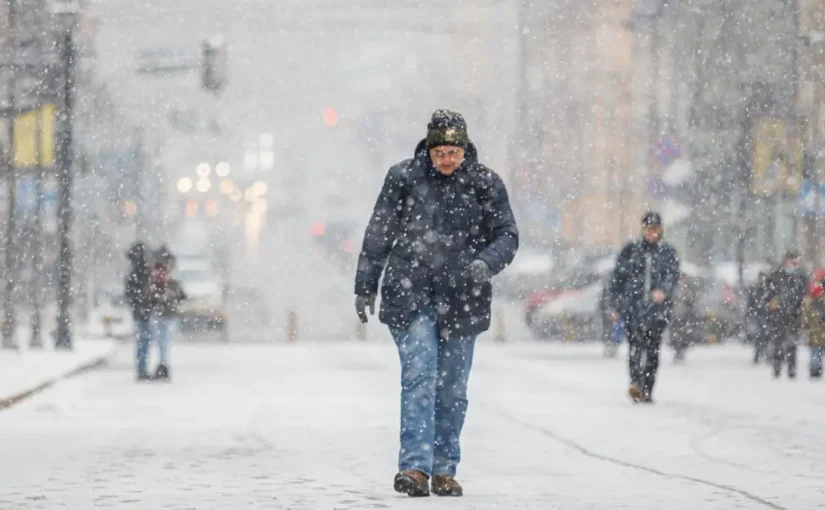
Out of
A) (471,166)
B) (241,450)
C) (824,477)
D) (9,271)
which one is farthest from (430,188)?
(9,271)

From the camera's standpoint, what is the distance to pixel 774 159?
4228cm

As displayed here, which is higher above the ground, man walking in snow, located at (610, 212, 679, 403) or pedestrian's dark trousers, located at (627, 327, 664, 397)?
man walking in snow, located at (610, 212, 679, 403)

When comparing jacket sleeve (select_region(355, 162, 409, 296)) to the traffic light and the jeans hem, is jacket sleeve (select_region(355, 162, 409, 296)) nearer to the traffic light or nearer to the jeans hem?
the jeans hem

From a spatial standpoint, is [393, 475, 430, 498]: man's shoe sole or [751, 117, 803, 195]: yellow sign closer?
[393, 475, 430, 498]: man's shoe sole

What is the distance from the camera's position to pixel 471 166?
970 cm

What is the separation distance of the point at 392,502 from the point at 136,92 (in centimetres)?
5778

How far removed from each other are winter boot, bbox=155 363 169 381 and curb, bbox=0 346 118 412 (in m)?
1.22

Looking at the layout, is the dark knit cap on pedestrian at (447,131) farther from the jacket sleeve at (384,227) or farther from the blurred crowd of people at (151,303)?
the blurred crowd of people at (151,303)

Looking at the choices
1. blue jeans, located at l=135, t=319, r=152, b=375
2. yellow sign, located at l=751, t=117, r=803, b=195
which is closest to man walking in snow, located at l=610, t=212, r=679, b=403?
blue jeans, located at l=135, t=319, r=152, b=375

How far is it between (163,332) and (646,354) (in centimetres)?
744

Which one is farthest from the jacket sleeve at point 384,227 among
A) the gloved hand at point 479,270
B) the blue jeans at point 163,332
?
the blue jeans at point 163,332

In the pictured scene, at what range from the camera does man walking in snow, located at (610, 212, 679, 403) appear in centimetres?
1773

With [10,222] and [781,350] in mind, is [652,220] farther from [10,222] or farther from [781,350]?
[10,222]

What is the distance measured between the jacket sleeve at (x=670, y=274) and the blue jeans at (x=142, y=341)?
787cm
